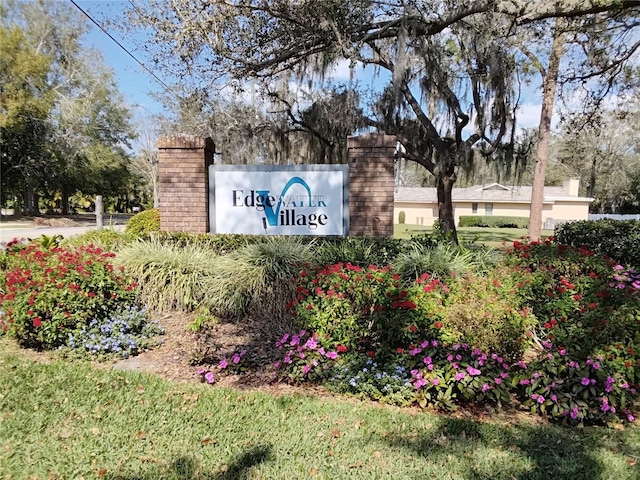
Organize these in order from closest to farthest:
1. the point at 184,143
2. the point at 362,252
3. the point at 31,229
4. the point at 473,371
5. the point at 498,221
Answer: the point at 473,371 → the point at 362,252 → the point at 184,143 → the point at 31,229 → the point at 498,221

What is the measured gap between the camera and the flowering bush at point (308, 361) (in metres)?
3.46

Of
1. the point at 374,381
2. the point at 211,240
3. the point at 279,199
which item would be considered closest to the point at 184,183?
the point at 211,240

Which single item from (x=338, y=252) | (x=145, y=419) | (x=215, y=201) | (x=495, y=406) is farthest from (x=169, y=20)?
(x=495, y=406)

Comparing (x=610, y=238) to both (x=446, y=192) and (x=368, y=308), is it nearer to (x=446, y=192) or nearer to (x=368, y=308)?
(x=446, y=192)

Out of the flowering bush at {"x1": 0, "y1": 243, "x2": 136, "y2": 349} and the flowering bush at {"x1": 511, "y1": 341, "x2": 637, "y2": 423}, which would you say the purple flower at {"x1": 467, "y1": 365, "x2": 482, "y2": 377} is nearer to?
the flowering bush at {"x1": 511, "y1": 341, "x2": 637, "y2": 423}

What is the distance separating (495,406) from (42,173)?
33009mm

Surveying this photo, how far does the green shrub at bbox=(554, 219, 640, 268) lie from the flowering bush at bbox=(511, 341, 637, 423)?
6504 millimetres

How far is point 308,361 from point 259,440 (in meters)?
0.96

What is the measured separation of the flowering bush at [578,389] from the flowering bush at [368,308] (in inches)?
31.5

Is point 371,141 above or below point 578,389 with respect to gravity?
above

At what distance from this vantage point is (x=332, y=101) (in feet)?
38.3

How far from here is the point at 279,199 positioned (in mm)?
6926

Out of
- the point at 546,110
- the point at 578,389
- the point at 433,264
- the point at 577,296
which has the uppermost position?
the point at 546,110

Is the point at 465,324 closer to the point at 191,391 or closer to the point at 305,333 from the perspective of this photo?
the point at 305,333
